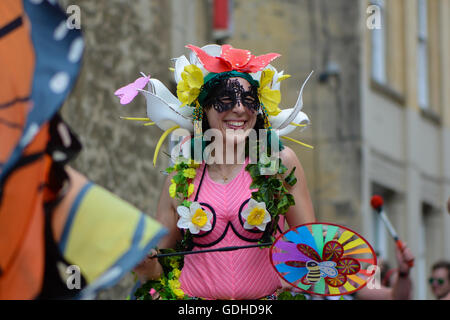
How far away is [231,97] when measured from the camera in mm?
4539

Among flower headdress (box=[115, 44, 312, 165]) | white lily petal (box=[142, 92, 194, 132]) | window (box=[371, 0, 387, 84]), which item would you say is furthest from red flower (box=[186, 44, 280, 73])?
window (box=[371, 0, 387, 84])

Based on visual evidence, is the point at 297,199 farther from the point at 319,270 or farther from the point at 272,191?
the point at 319,270

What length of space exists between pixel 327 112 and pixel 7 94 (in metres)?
13.1

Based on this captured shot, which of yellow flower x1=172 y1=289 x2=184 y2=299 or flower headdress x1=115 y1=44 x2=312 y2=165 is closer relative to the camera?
yellow flower x1=172 y1=289 x2=184 y2=299

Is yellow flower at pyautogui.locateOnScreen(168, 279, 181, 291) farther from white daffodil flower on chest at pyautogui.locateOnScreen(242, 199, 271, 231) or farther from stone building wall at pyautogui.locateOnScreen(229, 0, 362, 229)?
stone building wall at pyautogui.locateOnScreen(229, 0, 362, 229)

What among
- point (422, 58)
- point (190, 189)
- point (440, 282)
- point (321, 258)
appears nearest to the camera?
point (321, 258)

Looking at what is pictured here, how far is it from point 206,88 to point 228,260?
2.71 feet

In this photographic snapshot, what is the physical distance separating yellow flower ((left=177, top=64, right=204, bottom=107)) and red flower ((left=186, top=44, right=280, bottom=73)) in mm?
56

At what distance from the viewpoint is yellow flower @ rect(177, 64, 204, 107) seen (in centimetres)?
466

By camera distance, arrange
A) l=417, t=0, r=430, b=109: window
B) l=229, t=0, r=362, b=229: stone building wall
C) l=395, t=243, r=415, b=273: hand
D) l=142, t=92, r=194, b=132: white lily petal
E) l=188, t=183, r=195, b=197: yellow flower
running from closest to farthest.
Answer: l=188, t=183, r=195, b=197: yellow flower < l=142, t=92, r=194, b=132: white lily petal < l=395, t=243, r=415, b=273: hand < l=229, t=0, r=362, b=229: stone building wall < l=417, t=0, r=430, b=109: window

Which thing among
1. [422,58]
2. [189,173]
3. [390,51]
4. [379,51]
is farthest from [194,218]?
[422,58]
